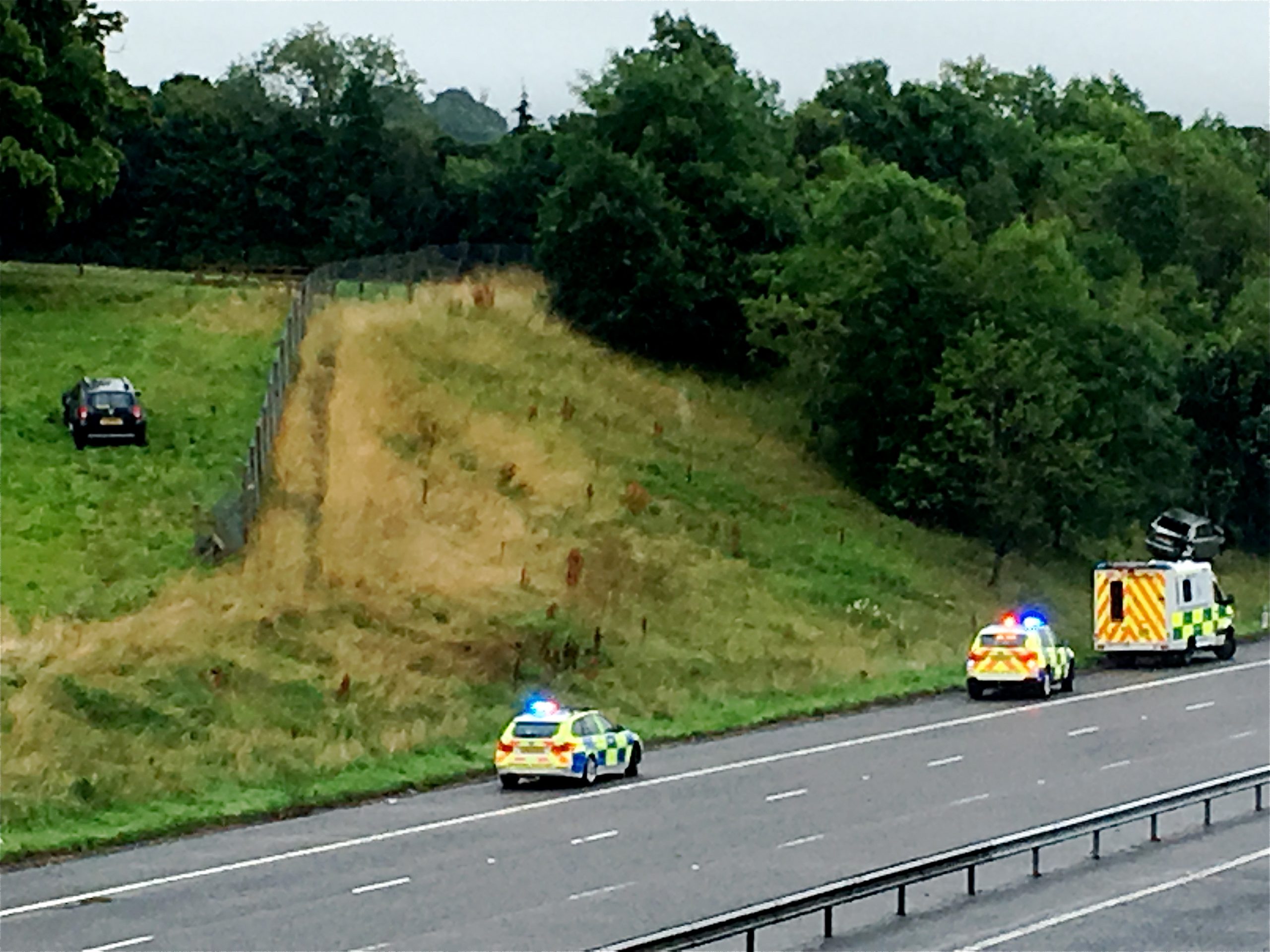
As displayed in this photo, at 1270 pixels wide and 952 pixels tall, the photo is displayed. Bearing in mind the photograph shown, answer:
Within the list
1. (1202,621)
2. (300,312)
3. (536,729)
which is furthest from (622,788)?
(300,312)

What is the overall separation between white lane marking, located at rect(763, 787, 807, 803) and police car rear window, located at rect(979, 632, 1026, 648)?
40.6 ft

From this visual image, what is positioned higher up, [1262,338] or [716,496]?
[1262,338]

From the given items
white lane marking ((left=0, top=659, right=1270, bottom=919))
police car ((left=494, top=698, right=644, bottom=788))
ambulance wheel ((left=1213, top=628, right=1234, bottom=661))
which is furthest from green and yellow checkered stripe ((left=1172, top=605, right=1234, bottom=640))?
police car ((left=494, top=698, right=644, bottom=788))

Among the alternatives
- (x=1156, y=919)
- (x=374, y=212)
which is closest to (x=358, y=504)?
(x=1156, y=919)

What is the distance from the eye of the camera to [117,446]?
5238 cm

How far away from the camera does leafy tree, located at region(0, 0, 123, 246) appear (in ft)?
201

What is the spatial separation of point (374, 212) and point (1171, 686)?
5681 centimetres

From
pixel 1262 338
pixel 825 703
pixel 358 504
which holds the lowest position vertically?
pixel 825 703

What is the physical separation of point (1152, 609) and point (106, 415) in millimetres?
25437

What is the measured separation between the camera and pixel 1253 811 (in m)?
27.2

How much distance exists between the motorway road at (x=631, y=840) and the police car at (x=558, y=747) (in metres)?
0.37

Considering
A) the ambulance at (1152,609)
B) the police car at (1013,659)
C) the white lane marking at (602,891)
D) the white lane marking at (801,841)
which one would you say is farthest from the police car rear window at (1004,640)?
the white lane marking at (602,891)

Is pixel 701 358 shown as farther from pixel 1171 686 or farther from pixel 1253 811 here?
pixel 1253 811

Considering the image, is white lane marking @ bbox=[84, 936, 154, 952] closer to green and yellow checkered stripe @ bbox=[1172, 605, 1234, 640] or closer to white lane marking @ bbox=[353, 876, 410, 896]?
white lane marking @ bbox=[353, 876, 410, 896]
